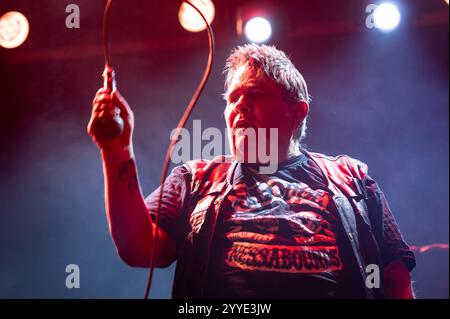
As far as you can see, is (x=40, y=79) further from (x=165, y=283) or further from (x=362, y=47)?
(x=362, y=47)

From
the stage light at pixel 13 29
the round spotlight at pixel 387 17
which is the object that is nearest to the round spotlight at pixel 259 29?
the round spotlight at pixel 387 17

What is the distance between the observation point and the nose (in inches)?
61.7

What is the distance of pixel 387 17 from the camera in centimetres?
187

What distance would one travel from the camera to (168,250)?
147 cm

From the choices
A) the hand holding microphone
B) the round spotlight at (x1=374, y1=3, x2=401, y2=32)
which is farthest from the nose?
the round spotlight at (x1=374, y1=3, x2=401, y2=32)

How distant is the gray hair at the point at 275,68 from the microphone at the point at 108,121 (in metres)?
0.44

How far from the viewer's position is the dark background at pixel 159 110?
1.70m

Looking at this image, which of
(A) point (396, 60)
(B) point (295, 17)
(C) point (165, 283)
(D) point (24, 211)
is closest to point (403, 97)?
(A) point (396, 60)

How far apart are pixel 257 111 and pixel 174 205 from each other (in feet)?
1.27

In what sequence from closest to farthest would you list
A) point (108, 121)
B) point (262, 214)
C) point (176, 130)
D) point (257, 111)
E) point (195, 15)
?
point (108, 121) < point (262, 214) < point (257, 111) < point (176, 130) < point (195, 15)

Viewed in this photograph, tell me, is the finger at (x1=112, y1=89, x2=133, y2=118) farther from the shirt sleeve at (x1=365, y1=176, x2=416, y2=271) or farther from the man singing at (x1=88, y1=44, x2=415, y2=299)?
the shirt sleeve at (x1=365, y1=176, x2=416, y2=271)

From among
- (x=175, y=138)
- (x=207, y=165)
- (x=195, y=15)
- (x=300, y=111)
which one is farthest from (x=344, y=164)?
(x=195, y=15)

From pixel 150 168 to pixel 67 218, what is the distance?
35 cm

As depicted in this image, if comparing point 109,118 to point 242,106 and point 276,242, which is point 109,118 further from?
point 276,242
